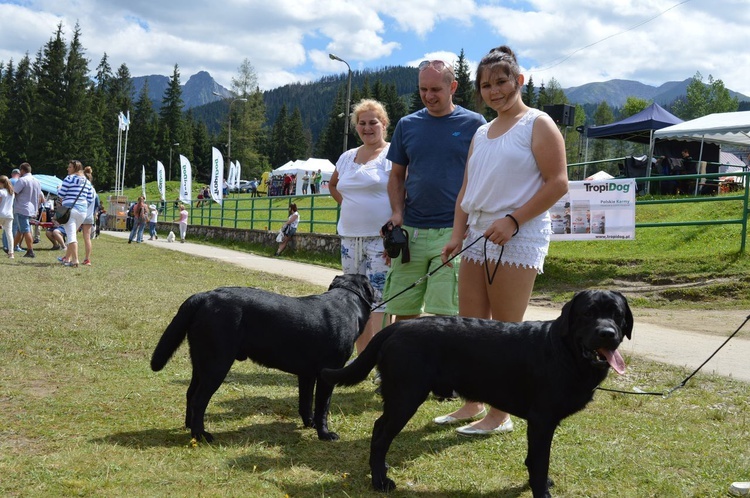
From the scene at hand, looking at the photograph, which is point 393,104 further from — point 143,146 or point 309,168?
point 309,168

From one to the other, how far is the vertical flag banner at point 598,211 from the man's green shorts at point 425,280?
23.5 feet

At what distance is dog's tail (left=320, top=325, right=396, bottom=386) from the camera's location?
10.7 ft

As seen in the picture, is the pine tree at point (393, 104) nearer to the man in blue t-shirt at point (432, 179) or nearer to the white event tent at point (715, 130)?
the white event tent at point (715, 130)

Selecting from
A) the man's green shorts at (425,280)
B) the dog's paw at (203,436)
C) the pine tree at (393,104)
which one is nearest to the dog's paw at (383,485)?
the dog's paw at (203,436)

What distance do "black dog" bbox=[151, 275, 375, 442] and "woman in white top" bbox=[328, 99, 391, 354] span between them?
38.4 inches

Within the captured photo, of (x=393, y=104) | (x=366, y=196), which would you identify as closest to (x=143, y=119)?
(x=393, y=104)

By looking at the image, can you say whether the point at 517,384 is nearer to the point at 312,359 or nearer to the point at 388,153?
the point at 312,359

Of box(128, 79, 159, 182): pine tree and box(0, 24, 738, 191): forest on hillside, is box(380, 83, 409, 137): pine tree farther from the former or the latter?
box(128, 79, 159, 182): pine tree

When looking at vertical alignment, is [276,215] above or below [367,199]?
below

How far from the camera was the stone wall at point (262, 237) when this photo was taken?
17.0 m

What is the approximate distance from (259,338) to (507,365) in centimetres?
142

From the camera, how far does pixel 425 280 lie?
4.55 meters

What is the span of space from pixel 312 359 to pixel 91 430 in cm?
130

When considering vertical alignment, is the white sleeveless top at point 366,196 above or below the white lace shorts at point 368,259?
above
